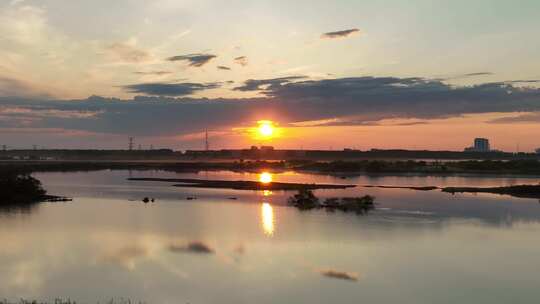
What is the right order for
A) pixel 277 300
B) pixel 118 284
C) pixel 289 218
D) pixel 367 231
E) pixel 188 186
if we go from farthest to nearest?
1. pixel 188 186
2. pixel 289 218
3. pixel 367 231
4. pixel 118 284
5. pixel 277 300

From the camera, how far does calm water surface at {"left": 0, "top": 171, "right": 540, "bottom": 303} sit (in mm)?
16703

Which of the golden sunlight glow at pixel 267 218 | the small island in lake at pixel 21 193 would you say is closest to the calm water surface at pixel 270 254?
the golden sunlight glow at pixel 267 218

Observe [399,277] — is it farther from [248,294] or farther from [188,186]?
[188,186]

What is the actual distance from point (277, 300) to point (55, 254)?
1094 cm

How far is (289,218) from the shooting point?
32.5 metres

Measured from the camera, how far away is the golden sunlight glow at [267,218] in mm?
28002

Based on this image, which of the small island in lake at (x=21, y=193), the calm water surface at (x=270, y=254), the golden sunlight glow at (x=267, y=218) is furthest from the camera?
the small island in lake at (x=21, y=193)

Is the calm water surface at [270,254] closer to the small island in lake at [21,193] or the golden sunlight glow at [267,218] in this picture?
the golden sunlight glow at [267,218]

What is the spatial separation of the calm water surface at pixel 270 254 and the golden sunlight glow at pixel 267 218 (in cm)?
11

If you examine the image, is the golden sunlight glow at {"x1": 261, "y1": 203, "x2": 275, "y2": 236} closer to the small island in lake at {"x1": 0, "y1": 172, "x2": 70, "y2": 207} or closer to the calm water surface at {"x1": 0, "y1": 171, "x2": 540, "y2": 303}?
the calm water surface at {"x1": 0, "y1": 171, "x2": 540, "y2": 303}

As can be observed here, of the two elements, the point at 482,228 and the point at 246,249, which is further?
the point at 482,228

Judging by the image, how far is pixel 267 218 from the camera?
107 feet

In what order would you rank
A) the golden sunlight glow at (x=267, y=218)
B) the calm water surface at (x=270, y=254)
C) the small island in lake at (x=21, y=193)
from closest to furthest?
the calm water surface at (x=270, y=254)
the golden sunlight glow at (x=267, y=218)
the small island in lake at (x=21, y=193)

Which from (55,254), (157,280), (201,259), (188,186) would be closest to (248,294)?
(157,280)
